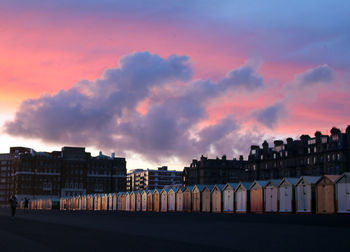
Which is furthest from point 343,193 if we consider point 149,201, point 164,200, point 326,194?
point 149,201

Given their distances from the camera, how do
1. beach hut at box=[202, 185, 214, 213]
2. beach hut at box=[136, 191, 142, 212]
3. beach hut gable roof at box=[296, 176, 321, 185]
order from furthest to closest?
beach hut at box=[136, 191, 142, 212], beach hut at box=[202, 185, 214, 213], beach hut gable roof at box=[296, 176, 321, 185]

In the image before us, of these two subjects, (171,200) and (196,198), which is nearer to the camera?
(196,198)

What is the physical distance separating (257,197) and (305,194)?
7.36 metres

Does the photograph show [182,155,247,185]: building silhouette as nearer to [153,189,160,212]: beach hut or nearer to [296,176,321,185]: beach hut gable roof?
[153,189,160,212]: beach hut

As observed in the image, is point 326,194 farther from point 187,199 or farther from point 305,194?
point 187,199

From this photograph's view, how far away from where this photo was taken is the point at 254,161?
497 ft

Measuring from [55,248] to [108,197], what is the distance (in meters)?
85.2

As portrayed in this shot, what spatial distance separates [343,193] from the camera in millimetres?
43969

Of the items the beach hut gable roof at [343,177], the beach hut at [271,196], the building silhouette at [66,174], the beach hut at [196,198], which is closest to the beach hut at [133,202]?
the beach hut at [196,198]

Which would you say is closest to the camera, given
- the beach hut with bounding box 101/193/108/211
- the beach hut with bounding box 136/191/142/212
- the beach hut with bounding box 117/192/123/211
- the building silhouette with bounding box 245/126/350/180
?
the beach hut with bounding box 136/191/142/212

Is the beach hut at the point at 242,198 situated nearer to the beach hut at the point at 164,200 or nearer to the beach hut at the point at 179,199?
the beach hut at the point at 179,199

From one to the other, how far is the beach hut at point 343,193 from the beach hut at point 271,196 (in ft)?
28.1

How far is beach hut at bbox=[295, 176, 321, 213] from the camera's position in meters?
47.5

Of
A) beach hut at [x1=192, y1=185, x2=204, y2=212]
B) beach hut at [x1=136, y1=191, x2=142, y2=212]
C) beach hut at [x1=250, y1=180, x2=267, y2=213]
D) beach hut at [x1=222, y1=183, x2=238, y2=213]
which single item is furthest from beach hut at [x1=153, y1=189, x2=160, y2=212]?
beach hut at [x1=250, y1=180, x2=267, y2=213]
